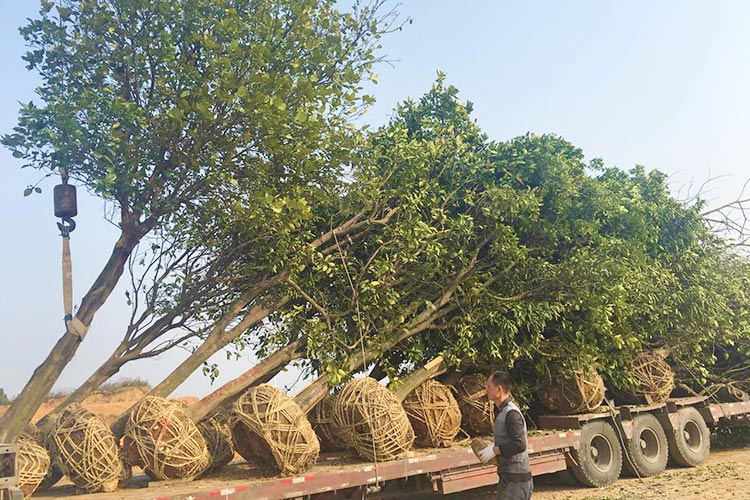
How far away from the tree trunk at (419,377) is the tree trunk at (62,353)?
4773 millimetres

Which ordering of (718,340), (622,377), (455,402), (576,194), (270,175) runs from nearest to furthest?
(270,175) → (455,402) → (576,194) → (622,377) → (718,340)

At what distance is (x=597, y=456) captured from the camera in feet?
42.1

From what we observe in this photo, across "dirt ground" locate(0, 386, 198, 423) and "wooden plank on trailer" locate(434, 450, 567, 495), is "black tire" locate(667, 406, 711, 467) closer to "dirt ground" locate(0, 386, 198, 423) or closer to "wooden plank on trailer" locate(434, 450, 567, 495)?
"wooden plank on trailer" locate(434, 450, 567, 495)

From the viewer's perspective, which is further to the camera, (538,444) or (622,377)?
(622,377)

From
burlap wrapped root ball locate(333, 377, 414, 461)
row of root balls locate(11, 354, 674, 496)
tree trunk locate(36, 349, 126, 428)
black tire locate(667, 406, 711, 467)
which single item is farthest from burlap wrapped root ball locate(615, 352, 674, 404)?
tree trunk locate(36, 349, 126, 428)

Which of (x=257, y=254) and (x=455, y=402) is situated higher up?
(x=257, y=254)

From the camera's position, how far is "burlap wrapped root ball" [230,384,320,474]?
8.27 meters

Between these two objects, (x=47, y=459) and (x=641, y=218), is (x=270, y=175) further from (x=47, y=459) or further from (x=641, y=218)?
(x=641, y=218)

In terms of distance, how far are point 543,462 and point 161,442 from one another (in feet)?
21.9

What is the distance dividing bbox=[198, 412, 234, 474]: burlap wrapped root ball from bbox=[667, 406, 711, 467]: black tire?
9.80 metres

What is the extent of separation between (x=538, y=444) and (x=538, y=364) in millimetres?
1962

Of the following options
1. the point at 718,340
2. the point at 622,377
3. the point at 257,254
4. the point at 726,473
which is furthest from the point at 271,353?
the point at 718,340

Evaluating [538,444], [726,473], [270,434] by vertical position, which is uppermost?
[270,434]

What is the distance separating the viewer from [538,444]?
445 inches
